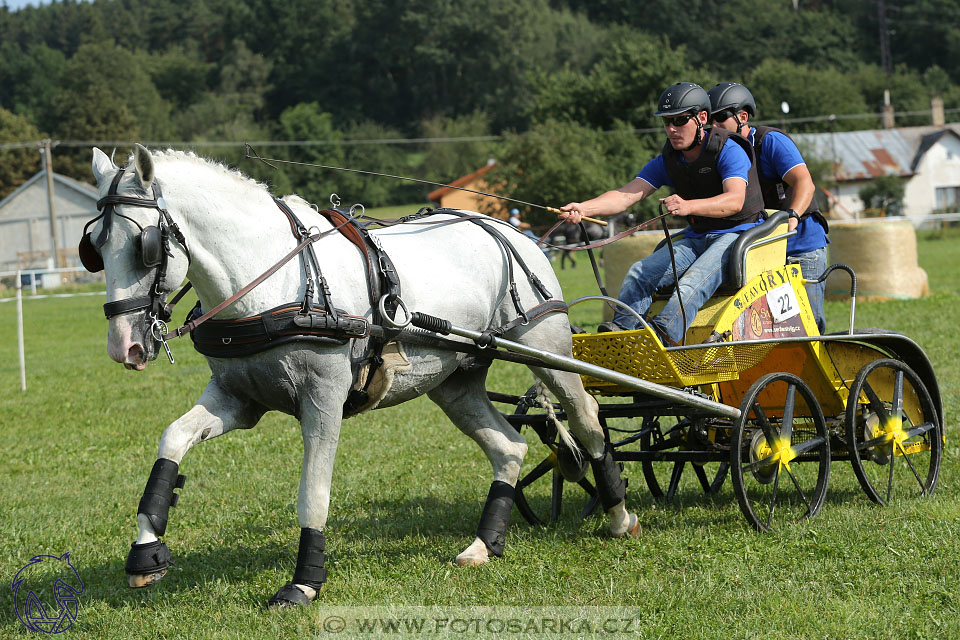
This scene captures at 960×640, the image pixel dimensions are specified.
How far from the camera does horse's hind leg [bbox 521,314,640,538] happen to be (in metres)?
5.67

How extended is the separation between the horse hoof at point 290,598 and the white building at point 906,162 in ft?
199

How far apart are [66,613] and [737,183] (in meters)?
4.22

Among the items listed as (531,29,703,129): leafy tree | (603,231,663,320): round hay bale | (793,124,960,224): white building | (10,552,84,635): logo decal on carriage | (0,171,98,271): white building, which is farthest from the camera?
→ (793,124,960,224): white building

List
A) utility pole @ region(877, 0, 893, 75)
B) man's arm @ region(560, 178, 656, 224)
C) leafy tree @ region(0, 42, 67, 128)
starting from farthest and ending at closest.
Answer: utility pole @ region(877, 0, 893, 75) → leafy tree @ region(0, 42, 67, 128) → man's arm @ region(560, 178, 656, 224)

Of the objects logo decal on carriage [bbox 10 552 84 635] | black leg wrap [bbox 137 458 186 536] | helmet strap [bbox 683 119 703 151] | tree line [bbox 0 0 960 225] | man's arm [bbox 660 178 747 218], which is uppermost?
tree line [bbox 0 0 960 225]

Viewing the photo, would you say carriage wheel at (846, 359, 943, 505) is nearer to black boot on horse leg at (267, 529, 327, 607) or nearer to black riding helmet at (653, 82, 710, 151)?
black riding helmet at (653, 82, 710, 151)

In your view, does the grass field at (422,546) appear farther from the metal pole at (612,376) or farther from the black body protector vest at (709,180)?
the black body protector vest at (709,180)

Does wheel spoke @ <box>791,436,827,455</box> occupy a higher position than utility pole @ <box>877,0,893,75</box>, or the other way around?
utility pole @ <box>877,0,893,75</box>

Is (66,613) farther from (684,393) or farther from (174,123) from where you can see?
(174,123)

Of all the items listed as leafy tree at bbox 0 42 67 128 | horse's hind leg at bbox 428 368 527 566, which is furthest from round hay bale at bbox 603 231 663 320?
leafy tree at bbox 0 42 67 128

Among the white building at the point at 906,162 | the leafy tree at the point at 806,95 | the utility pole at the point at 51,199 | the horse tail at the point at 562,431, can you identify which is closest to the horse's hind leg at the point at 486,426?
the horse tail at the point at 562,431

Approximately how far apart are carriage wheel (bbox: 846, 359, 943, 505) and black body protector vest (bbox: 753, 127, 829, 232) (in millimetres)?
1154

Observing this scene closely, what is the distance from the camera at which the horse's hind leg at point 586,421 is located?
18.6 ft

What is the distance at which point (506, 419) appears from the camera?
6.04 m
